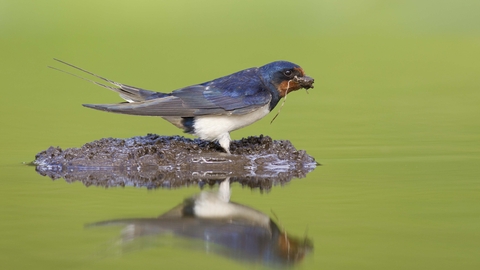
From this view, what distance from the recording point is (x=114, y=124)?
521 inches

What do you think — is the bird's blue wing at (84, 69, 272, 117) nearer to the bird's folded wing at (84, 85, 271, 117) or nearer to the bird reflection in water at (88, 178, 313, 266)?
the bird's folded wing at (84, 85, 271, 117)

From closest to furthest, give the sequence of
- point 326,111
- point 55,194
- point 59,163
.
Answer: point 55,194, point 59,163, point 326,111

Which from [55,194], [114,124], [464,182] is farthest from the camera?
[114,124]

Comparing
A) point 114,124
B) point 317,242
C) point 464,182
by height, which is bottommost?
point 317,242

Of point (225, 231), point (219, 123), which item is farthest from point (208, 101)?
point (225, 231)

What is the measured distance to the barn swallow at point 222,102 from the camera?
353 inches

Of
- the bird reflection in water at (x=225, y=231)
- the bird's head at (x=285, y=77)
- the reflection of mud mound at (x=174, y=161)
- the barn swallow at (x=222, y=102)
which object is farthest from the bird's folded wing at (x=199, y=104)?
the bird reflection in water at (x=225, y=231)

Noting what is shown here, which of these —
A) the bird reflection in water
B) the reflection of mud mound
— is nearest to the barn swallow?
the reflection of mud mound

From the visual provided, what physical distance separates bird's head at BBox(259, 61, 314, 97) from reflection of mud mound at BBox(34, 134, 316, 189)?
0.63 m

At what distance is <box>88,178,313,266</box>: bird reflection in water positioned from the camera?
5699 mm

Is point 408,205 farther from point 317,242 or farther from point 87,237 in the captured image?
point 87,237

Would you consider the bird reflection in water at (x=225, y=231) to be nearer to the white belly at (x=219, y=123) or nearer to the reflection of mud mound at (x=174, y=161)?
the reflection of mud mound at (x=174, y=161)

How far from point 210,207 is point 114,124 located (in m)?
6.39

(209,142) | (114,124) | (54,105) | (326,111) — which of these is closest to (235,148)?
(209,142)
